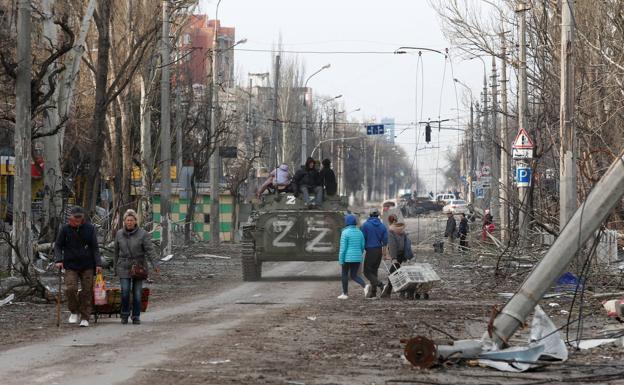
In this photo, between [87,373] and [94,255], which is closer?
[87,373]

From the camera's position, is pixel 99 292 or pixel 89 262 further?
pixel 99 292

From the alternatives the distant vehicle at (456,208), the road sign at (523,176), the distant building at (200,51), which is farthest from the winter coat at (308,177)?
the distant vehicle at (456,208)

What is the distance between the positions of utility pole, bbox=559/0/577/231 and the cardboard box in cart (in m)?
2.62

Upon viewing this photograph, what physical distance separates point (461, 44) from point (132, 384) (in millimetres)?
33659

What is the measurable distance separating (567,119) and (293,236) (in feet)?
29.0

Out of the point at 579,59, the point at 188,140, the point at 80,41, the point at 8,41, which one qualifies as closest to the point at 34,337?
the point at 80,41

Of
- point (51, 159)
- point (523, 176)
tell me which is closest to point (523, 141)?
point (523, 176)

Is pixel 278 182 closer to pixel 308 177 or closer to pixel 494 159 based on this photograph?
pixel 308 177

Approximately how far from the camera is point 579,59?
33.0 metres

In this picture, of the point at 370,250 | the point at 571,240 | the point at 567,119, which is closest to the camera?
the point at 571,240

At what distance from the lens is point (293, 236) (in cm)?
2967

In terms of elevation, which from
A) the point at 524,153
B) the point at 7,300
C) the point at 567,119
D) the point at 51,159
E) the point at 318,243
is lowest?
the point at 7,300

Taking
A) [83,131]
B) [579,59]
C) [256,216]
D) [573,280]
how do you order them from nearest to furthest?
[573,280] < [256,216] < [579,59] < [83,131]

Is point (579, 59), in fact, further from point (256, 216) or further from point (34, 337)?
point (34, 337)
